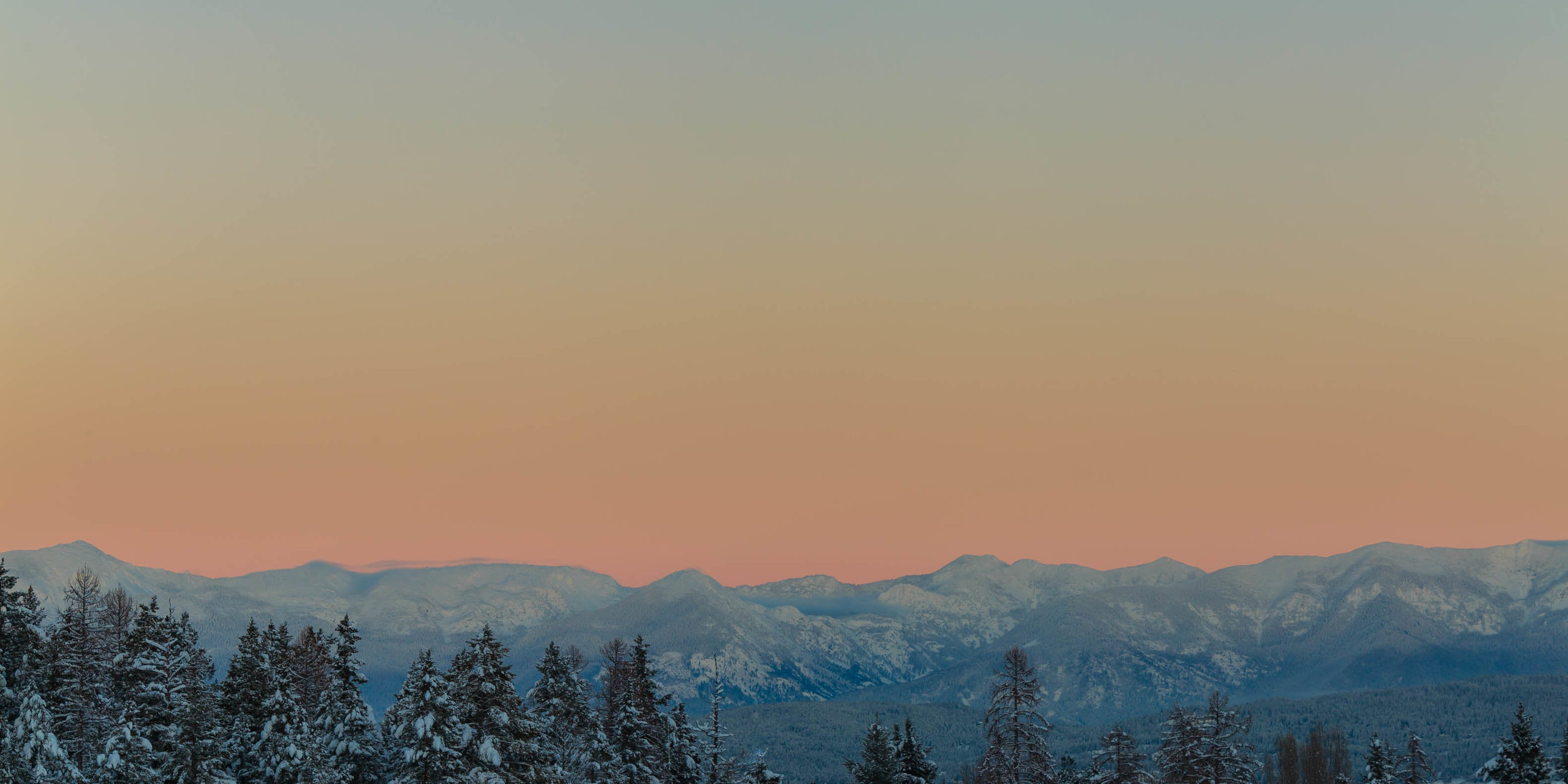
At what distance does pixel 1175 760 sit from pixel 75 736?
5879 cm

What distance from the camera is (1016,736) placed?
2099 inches

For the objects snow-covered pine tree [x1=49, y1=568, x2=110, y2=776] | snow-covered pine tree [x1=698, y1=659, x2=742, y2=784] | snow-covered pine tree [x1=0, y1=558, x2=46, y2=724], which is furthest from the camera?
snow-covered pine tree [x1=698, y1=659, x2=742, y2=784]

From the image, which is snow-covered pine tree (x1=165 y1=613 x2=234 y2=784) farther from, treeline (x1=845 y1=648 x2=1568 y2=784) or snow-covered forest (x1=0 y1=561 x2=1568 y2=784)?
treeline (x1=845 y1=648 x2=1568 y2=784)

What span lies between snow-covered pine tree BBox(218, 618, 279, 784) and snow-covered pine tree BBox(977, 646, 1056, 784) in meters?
37.8

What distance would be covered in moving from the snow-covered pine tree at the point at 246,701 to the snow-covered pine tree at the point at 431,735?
16026 mm

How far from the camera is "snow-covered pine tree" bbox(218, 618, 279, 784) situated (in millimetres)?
68375

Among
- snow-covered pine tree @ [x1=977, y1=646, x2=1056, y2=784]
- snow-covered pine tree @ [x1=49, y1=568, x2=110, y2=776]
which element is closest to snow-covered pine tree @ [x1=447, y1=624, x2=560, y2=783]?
snow-covered pine tree @ [x1=977, y1=646, x2=1056, y2=784]

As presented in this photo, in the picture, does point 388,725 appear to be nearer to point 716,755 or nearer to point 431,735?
point 716,755

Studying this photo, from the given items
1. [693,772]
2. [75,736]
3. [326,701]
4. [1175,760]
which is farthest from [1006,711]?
[75,736]

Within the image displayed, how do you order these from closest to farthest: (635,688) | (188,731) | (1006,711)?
(1006,711), (188,731), (635,688)

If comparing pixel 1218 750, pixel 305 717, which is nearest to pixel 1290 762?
pixel 1218 750

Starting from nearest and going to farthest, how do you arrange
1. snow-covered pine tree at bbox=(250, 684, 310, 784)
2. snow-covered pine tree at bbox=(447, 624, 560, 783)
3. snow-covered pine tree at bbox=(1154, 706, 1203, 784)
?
snow-covered pine tree at bbox=(447, 624, 560, 783)
snow-covered pine tree at bbox=(250, 684, 310, 784)
snow-covered pine tree at bbox=(1154, 706, 1203, 784)

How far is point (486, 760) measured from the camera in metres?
55.7

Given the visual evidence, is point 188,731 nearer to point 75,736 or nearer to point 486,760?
point 75,736
